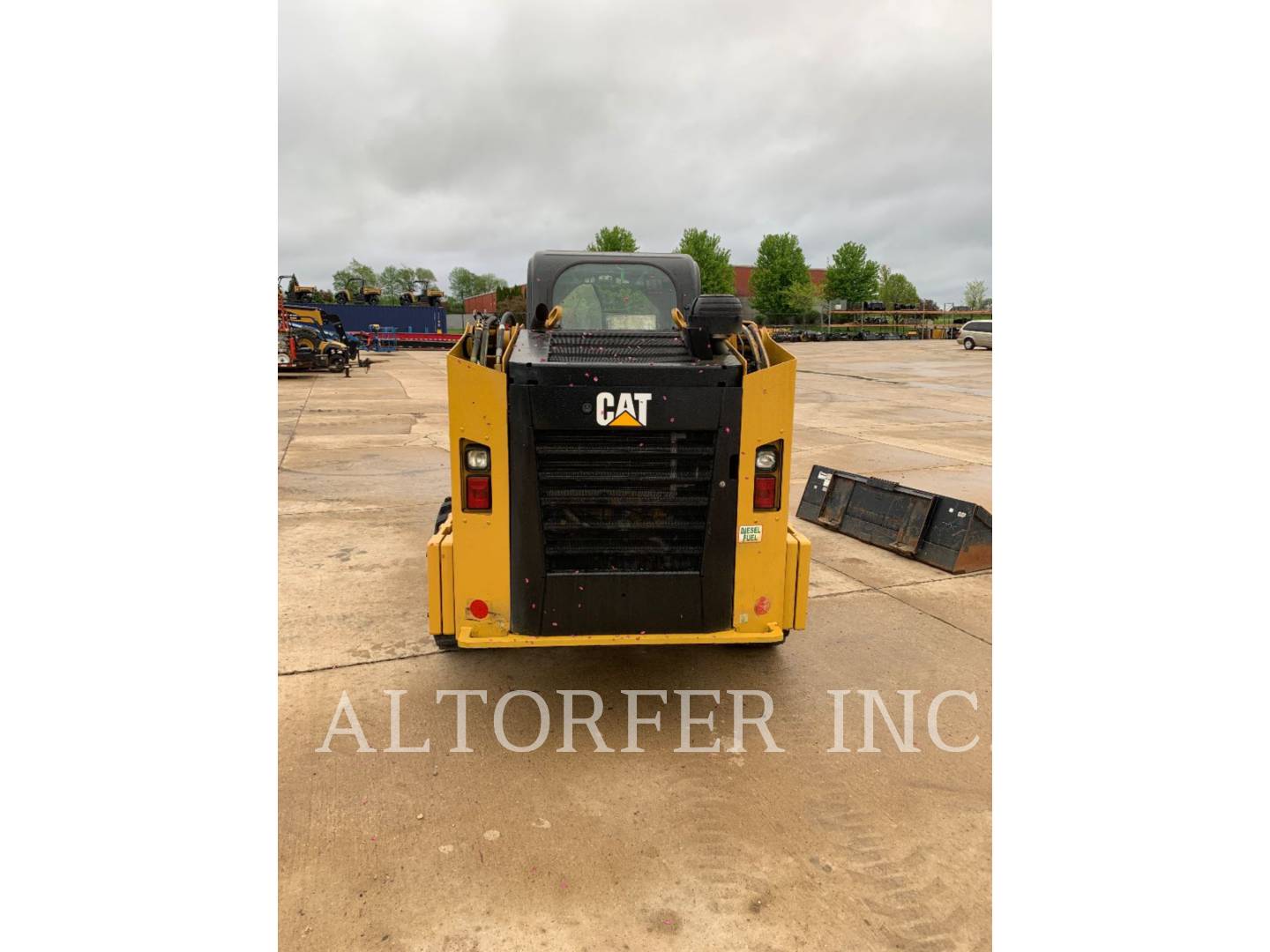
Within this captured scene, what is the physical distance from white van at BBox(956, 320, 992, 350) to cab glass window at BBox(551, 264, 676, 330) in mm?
41571

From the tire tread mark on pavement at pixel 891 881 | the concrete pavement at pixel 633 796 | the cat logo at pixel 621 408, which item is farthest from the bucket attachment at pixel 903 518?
the cat logo at pixel 621 408

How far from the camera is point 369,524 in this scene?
7.52 metres

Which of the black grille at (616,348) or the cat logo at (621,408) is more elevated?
the black grille at (616,348)

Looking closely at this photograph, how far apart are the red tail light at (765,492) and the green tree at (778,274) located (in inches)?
2674

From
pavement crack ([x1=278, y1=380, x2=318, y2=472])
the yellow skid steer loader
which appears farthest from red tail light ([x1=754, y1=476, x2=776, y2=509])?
pavement crack ([x1=278, y1=380, x2=318, y2=472])

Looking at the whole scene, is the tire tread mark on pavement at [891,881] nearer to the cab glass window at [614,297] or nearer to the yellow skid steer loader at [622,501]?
the yellow skid steer loader at [622,501]

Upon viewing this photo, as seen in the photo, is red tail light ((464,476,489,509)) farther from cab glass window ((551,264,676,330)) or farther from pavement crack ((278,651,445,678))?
cab glass window ((551,264,676,330))

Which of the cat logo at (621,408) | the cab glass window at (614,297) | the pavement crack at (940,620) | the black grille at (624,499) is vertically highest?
the cab glass window at (614,297)

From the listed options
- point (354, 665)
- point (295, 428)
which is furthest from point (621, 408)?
point (295, 428)

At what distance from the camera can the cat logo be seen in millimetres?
3580

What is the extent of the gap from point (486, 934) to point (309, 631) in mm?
2895

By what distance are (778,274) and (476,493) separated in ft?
232

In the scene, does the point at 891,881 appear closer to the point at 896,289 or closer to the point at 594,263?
the point at 594,263

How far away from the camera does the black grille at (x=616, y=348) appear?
12.9 feet
